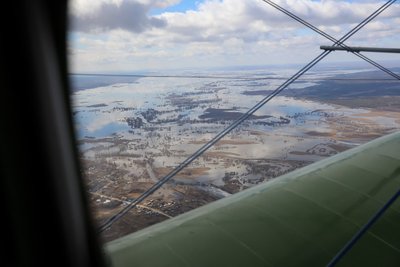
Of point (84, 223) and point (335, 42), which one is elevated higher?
point (335, 42)

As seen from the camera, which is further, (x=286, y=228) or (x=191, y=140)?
(x=191, y=140)

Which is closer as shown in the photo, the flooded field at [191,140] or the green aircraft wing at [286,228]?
the green aircraft wing at [286,228]

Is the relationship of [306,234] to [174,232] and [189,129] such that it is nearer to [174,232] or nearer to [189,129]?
[174,232]

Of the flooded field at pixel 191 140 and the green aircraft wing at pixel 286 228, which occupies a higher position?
the green aircraft wing at pixel 286 228

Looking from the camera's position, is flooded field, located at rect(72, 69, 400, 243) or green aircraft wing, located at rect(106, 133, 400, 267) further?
flooded field, located at rect(72, 69, 400, 243)

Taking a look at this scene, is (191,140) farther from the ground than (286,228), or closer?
closer

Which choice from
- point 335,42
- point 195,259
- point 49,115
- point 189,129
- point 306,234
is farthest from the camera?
point 189,129

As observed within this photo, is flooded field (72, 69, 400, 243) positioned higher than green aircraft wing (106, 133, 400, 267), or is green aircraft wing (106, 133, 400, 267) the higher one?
green aircraft wing (106, 133, 400, 267)

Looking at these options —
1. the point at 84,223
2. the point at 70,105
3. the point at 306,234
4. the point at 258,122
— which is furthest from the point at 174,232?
the point at 258,122
